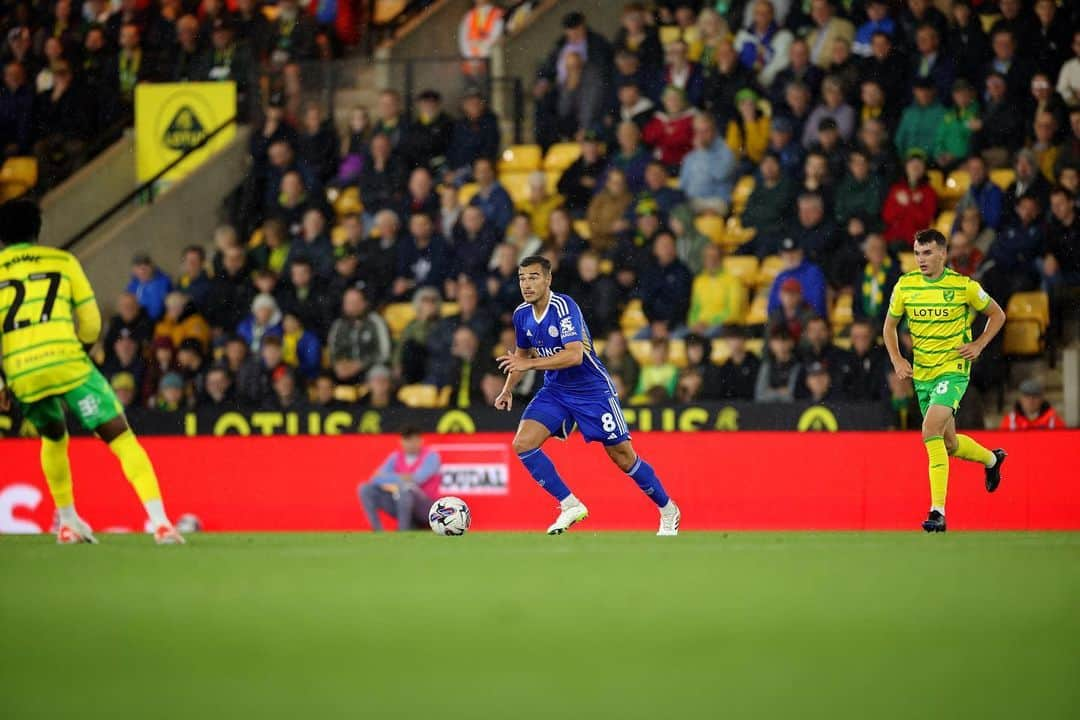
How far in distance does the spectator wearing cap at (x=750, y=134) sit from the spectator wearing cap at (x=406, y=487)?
547 centimetres

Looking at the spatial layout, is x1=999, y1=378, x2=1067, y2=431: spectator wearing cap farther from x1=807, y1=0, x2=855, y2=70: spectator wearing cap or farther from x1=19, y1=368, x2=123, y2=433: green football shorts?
x1=19, y1=368, x2=123, y2=433: green football shorts

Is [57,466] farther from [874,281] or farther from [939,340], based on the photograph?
[874,281]

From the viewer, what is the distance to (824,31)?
19297 millimetres

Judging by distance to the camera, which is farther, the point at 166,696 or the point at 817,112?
the point at 817,112

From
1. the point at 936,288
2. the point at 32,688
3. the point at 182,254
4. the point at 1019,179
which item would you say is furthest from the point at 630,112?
the point at 32,688

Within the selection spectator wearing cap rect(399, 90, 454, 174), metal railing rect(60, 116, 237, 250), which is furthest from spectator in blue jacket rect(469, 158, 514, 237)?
metal railing rect(60, 116, 237, 250)

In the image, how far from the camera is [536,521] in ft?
53.3

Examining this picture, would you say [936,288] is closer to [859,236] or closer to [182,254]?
[859,236]

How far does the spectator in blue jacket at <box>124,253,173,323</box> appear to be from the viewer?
20000mm

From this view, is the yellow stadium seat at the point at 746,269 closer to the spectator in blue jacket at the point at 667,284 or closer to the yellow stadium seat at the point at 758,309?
the yellow stadium seat at the point at 758,309

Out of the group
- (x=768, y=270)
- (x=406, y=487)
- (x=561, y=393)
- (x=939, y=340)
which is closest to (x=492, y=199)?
(x=768, y=270)

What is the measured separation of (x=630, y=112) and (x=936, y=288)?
8371 mm

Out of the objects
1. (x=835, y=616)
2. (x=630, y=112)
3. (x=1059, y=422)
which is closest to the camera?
(x=835, y=616)

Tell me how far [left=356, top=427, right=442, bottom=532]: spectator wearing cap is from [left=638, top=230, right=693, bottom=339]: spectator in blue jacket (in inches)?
125
